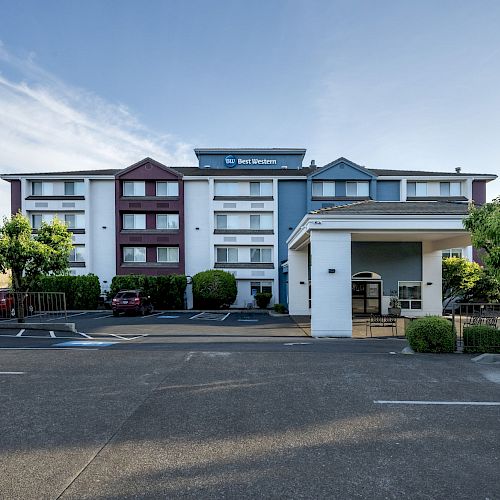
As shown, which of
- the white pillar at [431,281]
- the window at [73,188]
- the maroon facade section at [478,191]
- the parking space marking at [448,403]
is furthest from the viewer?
the window at [73,188]

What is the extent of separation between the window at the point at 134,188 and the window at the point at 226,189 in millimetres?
6676

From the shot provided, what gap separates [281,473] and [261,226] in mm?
30147

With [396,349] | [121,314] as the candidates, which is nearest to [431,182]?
[396,349]

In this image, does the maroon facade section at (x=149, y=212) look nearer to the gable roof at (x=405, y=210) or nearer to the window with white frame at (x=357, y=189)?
the window with white frame at (x=357, y=189)

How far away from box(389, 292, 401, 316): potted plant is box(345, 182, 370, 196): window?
11.9m

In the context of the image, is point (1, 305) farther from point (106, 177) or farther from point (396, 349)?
point (396, 349)

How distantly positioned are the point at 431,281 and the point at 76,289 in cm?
2670

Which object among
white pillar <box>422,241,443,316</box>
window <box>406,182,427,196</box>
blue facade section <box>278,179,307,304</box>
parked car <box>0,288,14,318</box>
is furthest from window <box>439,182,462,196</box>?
parked car <box>0,288,14,318</box>

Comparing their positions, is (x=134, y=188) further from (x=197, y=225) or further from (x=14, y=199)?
(x=14, y=199)

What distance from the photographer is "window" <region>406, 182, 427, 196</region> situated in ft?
110

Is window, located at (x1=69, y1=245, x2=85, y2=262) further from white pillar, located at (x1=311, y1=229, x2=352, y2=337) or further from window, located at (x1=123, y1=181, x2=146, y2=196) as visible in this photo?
white pillar, located at (x1=311, y1=229, x2=352, y2=337)

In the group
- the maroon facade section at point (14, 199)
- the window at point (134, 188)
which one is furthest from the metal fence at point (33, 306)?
the maroon facade section at point (14, 199)

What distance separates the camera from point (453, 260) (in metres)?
25.4

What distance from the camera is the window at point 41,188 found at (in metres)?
34.5
